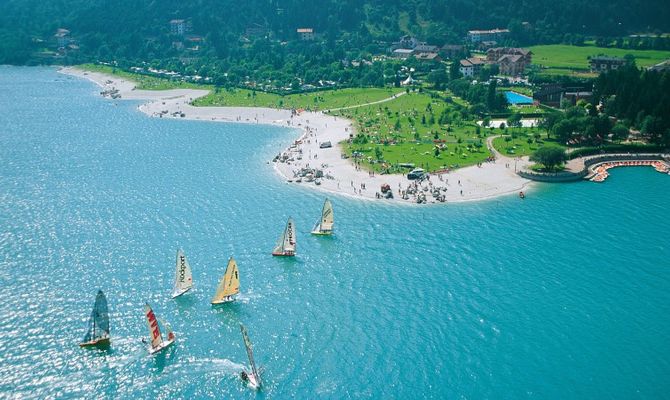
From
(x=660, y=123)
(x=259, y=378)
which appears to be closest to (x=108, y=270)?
(x=259, y=378)

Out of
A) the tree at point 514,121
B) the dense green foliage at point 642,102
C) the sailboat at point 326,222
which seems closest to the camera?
the sailboat at point 326,222

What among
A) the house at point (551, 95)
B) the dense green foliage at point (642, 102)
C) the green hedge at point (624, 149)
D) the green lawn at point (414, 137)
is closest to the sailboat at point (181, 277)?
the green lawn at point (414, 137)

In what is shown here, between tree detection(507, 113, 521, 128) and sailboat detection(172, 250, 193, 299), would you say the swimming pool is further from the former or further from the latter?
sailboat detection(172, 250, 193, 299)

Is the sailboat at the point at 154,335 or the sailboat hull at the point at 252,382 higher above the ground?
the sailboat at the point at 154,335

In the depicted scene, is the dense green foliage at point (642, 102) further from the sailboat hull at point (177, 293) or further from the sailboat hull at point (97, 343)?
the sailboat hull at point (97, 343)

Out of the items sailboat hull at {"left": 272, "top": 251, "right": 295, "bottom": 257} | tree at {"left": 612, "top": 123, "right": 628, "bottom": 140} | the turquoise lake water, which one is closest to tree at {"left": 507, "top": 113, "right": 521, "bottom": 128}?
tree at {"left": 612, "top": 123, "right": 628, "bottom": 140}

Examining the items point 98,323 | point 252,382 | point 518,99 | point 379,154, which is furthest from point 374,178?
point 518,99

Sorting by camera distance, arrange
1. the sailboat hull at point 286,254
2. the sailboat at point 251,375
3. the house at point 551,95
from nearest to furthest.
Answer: the sailboat at point 251,375, the sailboat hull at point 286,254, the house at point 551,95
